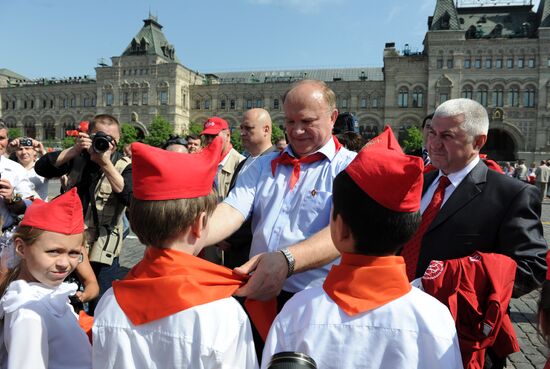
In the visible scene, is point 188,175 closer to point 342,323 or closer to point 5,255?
point 342,323

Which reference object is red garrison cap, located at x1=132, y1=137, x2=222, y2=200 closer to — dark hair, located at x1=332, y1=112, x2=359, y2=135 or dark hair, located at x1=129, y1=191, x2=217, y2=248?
dark hair, located at x1=129, y1=191, x2=217, y2=248

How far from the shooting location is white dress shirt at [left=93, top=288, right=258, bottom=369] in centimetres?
144

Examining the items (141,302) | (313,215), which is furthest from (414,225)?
(141,302)

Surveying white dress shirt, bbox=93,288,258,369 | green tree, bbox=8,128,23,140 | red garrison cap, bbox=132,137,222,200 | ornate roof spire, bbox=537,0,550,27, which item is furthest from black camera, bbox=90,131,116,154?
green tree, bbox=8,128,23,140

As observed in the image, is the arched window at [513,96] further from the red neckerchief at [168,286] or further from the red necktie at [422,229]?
the red neckerchief at [168,286]

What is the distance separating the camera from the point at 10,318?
1.81 meters

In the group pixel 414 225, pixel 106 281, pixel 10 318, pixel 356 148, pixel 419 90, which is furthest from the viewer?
pixel 419 90

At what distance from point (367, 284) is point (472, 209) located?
1.06 m

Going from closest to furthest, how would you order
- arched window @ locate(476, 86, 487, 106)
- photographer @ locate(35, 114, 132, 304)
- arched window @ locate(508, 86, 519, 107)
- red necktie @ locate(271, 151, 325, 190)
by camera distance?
red necktie @ locate(271, 151, 325, 190), photographer @ locate(35, 114, 132, 304), arched window @ locate(508, 86, 519, 107), arched window @ locate(476, 86, 487, 106)

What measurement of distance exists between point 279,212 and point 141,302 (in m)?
0.92

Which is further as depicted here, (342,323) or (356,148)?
(356,148)

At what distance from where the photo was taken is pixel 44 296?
6.19 feet

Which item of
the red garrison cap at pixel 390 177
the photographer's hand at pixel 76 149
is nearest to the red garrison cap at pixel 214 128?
the photographer's hand at pixel 76 149

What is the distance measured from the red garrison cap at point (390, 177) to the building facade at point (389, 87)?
46.7 meters
